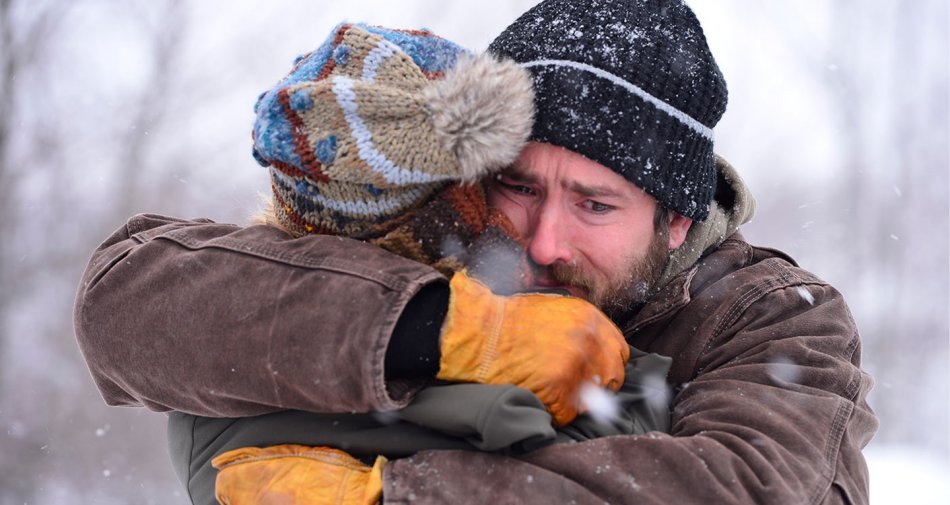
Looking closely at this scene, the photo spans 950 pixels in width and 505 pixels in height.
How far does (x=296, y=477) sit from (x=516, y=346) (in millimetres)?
393

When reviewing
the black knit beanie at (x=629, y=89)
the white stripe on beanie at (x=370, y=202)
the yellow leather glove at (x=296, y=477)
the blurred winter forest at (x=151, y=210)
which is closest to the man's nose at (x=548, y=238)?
the black knit beanie at (x=629, y=89)

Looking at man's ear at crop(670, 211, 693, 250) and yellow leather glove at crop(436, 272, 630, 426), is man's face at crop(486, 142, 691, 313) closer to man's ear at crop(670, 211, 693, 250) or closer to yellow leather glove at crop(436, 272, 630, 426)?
man's ear at crop(670, 211, 693, 250)

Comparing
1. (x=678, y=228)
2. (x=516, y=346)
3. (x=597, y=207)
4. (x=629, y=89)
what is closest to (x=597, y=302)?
(x=597, y=207)

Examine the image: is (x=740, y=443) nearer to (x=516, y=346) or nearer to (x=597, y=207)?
(x=516, y=346)

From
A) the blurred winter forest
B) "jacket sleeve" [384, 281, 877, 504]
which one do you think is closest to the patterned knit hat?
"jacket sleeve" [384, 281, 877, 504]

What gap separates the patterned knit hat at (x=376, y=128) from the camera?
4.41 ft

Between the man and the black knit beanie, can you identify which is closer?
the man

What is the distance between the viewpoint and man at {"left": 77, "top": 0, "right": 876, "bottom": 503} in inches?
49.1

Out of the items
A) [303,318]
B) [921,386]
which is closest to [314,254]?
[303,318]

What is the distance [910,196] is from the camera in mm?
12781

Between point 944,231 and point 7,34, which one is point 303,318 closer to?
point 7,34

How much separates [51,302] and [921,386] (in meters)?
11.3

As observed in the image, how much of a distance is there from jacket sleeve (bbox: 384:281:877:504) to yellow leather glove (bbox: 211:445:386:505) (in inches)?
2.1

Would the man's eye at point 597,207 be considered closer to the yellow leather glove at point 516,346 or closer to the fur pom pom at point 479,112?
the fur pom pom at point 479,112
